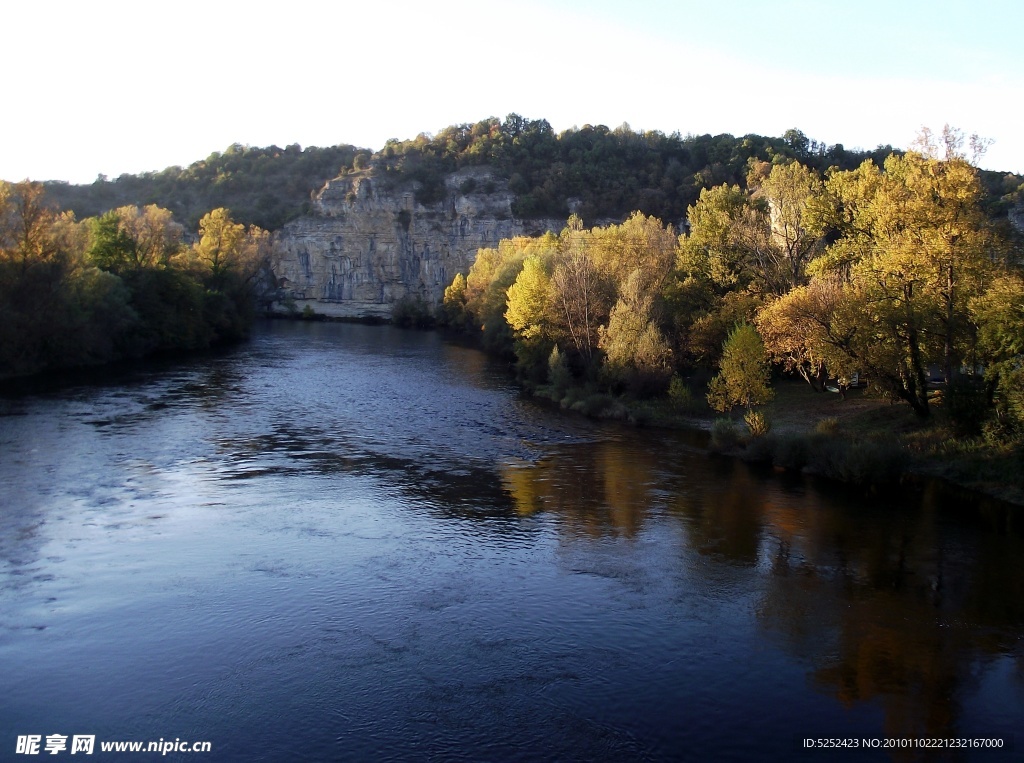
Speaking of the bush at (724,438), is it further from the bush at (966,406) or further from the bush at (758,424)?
the bush at (966,406)

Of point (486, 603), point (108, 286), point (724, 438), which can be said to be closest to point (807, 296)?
point (724, 438)

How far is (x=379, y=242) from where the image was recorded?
9550 cm

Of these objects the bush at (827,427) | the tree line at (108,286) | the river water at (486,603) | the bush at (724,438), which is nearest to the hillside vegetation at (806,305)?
the bush at (724,438)

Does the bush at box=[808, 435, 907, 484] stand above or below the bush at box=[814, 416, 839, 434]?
below

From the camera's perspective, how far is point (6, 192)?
3966 cm

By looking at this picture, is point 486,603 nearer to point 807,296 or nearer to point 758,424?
point 758,424

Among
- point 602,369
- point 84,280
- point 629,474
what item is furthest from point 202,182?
point 629,474

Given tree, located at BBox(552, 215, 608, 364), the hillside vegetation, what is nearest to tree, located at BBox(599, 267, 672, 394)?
the hillside vegetation

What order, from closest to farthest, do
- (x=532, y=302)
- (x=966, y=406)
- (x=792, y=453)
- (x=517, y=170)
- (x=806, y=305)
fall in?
1. (x=966, y=406)
2. (x=792, y=453)
3. (x=806, y=305)
4. (x=532, y=302)
5. (x=517, y=170)

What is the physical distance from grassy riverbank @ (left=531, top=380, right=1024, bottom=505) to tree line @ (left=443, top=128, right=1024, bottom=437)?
29.7 inches

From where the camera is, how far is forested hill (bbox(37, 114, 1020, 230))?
87250mm

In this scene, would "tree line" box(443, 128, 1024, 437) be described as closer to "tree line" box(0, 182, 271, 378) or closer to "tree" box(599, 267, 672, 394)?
"tree" box(599, 267, 672, 394)

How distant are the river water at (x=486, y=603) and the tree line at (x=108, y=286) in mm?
15309

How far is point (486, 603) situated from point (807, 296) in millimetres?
18504
